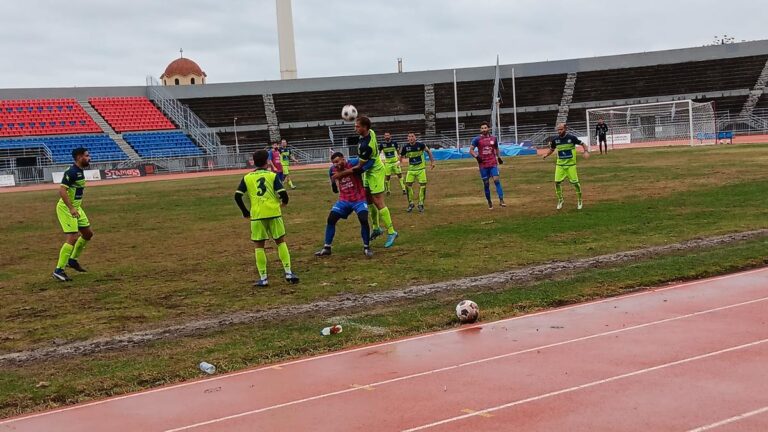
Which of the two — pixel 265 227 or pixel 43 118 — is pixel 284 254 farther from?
pixel 43 118

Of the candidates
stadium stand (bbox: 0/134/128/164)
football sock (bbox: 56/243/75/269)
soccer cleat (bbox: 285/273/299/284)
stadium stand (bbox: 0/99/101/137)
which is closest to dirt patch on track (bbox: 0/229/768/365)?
soccer cleat (bbox: 285/273/299/284)

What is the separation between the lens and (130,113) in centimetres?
6306

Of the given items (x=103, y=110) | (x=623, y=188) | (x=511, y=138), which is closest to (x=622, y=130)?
(x=511, y=138)

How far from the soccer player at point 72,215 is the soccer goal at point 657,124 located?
4084 cm

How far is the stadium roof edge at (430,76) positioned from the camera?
64812 mm

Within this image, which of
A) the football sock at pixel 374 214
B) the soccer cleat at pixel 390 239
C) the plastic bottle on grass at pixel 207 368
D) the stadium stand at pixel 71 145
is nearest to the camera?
the plastic bottle on grass at pixel 207 368

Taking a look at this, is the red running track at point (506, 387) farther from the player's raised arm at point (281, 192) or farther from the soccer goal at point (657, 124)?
the soccer goal at point (657, 124)

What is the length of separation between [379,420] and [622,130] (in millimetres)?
49898

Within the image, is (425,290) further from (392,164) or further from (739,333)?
(392,164)

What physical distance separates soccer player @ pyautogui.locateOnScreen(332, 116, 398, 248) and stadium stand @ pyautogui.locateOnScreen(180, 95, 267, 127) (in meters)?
53.4

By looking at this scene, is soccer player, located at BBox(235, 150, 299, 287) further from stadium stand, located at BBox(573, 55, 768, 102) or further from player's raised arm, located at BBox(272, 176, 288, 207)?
Result: stadium stand, located at BBox(573, 55, 768, 102)

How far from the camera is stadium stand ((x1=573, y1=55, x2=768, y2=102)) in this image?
62.2 m

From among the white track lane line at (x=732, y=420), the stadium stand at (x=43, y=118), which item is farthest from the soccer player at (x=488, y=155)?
the stadium stand at (x=43, y=118)

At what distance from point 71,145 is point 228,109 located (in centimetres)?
1545
